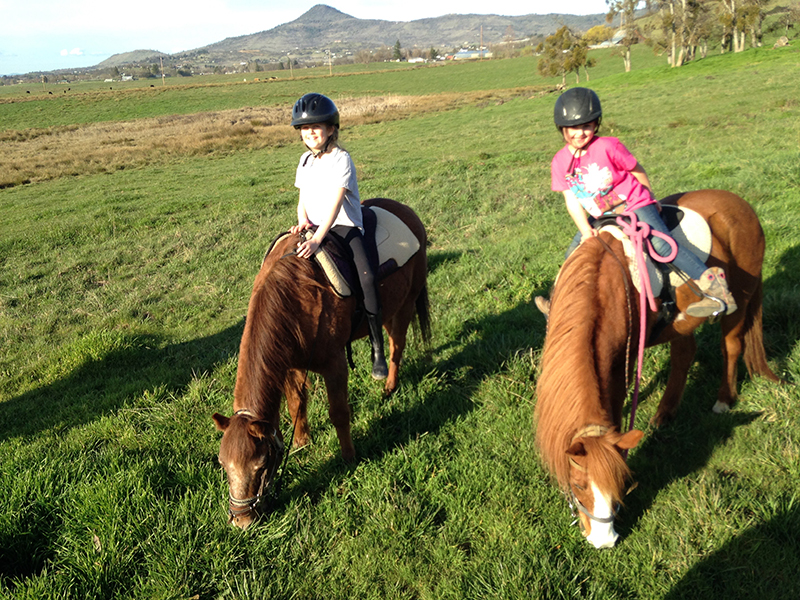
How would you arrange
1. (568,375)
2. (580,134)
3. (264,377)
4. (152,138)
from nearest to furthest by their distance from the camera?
(568,375) < (264,377) < (580,134) < (152,138)

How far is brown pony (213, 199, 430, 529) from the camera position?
262 cm

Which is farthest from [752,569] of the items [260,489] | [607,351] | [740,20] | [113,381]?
[740,20]

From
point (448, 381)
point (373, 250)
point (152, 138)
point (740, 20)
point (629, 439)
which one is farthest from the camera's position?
point (740, 20)

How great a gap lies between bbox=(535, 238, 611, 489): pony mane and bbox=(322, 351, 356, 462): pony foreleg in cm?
142

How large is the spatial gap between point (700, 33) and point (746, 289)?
163 ft

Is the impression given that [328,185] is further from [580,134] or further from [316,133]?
[580,134]

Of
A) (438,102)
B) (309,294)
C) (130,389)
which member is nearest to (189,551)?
(309,294)

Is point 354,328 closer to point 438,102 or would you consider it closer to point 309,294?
point 309,294

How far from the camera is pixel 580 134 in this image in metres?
3.40

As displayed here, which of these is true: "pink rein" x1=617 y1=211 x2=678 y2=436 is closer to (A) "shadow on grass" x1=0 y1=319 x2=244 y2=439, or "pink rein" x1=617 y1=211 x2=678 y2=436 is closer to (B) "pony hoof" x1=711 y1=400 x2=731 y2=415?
(B) "pony hoof" x1=711 y1=400 x2=731 y2=415

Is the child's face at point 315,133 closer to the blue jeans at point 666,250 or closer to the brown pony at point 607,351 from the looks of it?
the brown pony at point 607,351

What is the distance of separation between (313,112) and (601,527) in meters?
3.25


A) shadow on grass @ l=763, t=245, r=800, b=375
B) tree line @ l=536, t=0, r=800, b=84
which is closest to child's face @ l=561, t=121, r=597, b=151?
shadow on grass @ l=763, t=245, r=800, b=375

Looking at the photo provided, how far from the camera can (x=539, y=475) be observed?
123 inches
